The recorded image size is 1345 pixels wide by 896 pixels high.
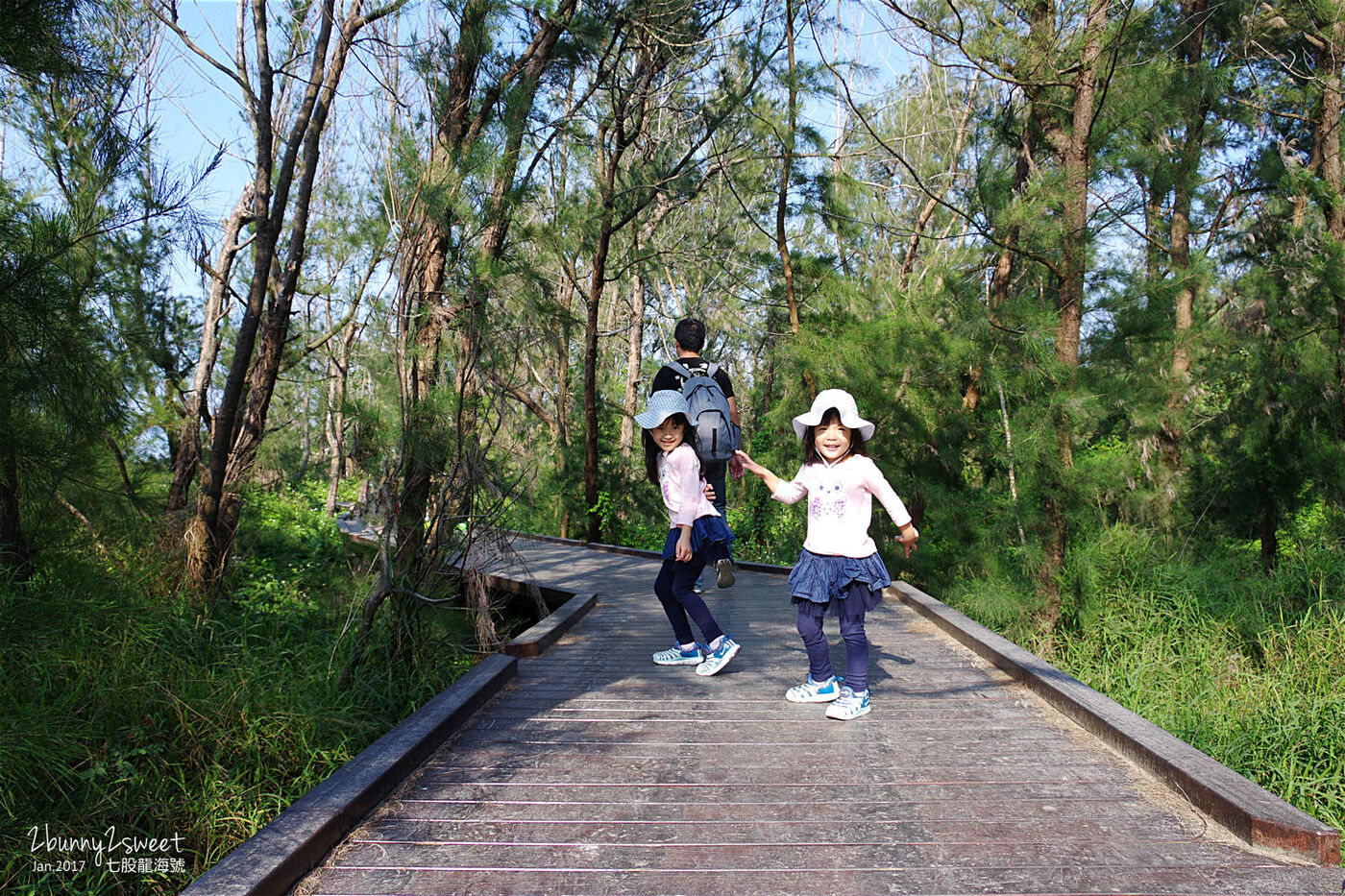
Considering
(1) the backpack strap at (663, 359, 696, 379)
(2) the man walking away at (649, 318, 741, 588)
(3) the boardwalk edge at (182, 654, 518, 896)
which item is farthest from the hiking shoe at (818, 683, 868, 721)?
(1) the backpack strap at (663, 359, 696, 379)

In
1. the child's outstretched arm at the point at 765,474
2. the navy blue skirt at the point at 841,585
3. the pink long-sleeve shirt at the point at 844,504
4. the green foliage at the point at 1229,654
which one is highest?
the child's outstretched arm at the point at 765,474

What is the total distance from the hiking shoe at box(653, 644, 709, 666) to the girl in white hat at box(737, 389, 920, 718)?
796mm

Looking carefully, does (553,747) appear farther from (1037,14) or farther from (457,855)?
(1037,14)

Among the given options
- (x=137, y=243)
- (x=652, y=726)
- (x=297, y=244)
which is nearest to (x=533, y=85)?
(x=297, y=244)

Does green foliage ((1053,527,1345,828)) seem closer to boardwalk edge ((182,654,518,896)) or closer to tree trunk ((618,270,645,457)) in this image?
boardwalk edge ((182,654,518,896))

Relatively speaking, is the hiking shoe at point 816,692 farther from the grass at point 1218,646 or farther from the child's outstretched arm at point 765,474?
the grass at point 1218,646

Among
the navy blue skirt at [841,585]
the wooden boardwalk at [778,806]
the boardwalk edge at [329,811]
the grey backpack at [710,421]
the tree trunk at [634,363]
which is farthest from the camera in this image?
the tree trunk at [634,363]

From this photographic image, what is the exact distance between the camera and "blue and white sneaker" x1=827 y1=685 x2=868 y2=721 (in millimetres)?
3883

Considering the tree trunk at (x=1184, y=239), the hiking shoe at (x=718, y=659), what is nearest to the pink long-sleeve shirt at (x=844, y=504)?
the hiking shoe at (x=718, y=659)

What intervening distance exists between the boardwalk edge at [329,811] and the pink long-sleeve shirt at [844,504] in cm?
180

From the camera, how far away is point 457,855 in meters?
2.62

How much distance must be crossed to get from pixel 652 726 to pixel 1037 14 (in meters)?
6.85

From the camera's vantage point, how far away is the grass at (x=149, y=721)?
3666 mm

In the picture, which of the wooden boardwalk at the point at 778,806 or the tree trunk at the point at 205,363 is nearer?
the wooden boardwalk at the point at 778,806
